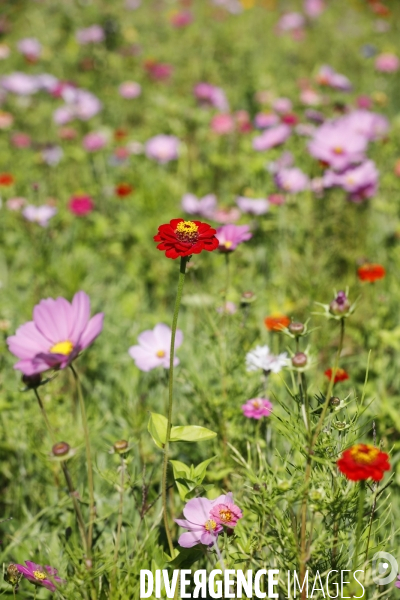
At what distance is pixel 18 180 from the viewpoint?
2393mm

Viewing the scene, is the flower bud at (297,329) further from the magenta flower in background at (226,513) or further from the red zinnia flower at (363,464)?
the magenta flower in background at (226,513)

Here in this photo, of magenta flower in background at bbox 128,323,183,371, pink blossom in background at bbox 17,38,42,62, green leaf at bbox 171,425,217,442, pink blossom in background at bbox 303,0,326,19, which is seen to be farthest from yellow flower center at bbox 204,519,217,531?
pink blossom in background at bbox 303,0,326,19

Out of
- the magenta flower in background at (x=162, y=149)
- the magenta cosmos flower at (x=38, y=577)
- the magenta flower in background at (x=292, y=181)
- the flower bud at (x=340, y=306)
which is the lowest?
the magenta cosmos flower at (x=38, y=577)

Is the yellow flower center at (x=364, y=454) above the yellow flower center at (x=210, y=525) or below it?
above

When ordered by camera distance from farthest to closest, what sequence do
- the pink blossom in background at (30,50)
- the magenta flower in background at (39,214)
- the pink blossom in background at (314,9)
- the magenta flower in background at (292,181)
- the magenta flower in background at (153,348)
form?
the pink blossom in background at (314,9) < the pink blossom in background at (30,50) < the magenta flower in background at (292,181) < the magenta flower in background at (39,214) < the magenta flower in background at (153,348)

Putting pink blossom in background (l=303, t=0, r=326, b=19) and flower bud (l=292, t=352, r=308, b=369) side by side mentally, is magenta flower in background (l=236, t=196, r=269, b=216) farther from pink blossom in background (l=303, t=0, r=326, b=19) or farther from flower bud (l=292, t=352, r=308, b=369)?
pink blossom in background (l=303, t=0, r=326, b=19)

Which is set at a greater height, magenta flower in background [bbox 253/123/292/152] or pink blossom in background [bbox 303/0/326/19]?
pink blossom in background [bbox 303/0/326/19]

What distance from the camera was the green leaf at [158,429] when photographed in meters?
0.74

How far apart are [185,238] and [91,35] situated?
9.87 feet

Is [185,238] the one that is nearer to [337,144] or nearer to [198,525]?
[198,525]

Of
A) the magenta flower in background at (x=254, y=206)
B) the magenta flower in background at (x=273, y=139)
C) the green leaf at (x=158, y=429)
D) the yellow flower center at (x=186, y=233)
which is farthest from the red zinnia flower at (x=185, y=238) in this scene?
the magenta flower in background at (x=273, y=139)

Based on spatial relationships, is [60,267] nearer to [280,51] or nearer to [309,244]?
[309,244]

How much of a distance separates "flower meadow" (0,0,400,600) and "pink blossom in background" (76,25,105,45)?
1 cm

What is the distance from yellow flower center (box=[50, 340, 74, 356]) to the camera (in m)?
0.73
